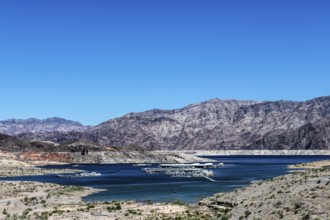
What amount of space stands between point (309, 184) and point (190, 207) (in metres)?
14.8

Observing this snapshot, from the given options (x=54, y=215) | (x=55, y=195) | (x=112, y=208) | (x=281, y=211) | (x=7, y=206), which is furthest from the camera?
(x=55, y=195)

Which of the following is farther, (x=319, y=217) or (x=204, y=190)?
(x=204, y=190)

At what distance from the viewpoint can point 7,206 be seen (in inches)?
2773

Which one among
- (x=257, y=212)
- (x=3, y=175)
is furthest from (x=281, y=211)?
(x=3, y=175)

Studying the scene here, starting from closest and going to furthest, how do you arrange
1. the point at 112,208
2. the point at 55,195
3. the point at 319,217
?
the point at 319,217 → the point at 112,208 → the point at 55,195

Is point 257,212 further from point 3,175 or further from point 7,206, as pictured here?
point 3,175

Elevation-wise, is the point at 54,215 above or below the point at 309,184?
below

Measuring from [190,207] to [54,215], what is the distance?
1703 cm

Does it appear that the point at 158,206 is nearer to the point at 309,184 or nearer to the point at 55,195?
the point at 309,184

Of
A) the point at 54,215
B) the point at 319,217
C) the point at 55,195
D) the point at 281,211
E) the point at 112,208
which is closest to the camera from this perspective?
the point at 319,217

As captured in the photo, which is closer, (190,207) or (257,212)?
(257,212)

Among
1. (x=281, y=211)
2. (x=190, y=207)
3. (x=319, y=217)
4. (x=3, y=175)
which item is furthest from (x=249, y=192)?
(x=3, y=175)

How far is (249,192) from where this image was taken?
241 feet

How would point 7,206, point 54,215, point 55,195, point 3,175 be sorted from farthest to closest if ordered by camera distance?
point 3,175 < point 55,195 < point 7,206 < point 54,215
